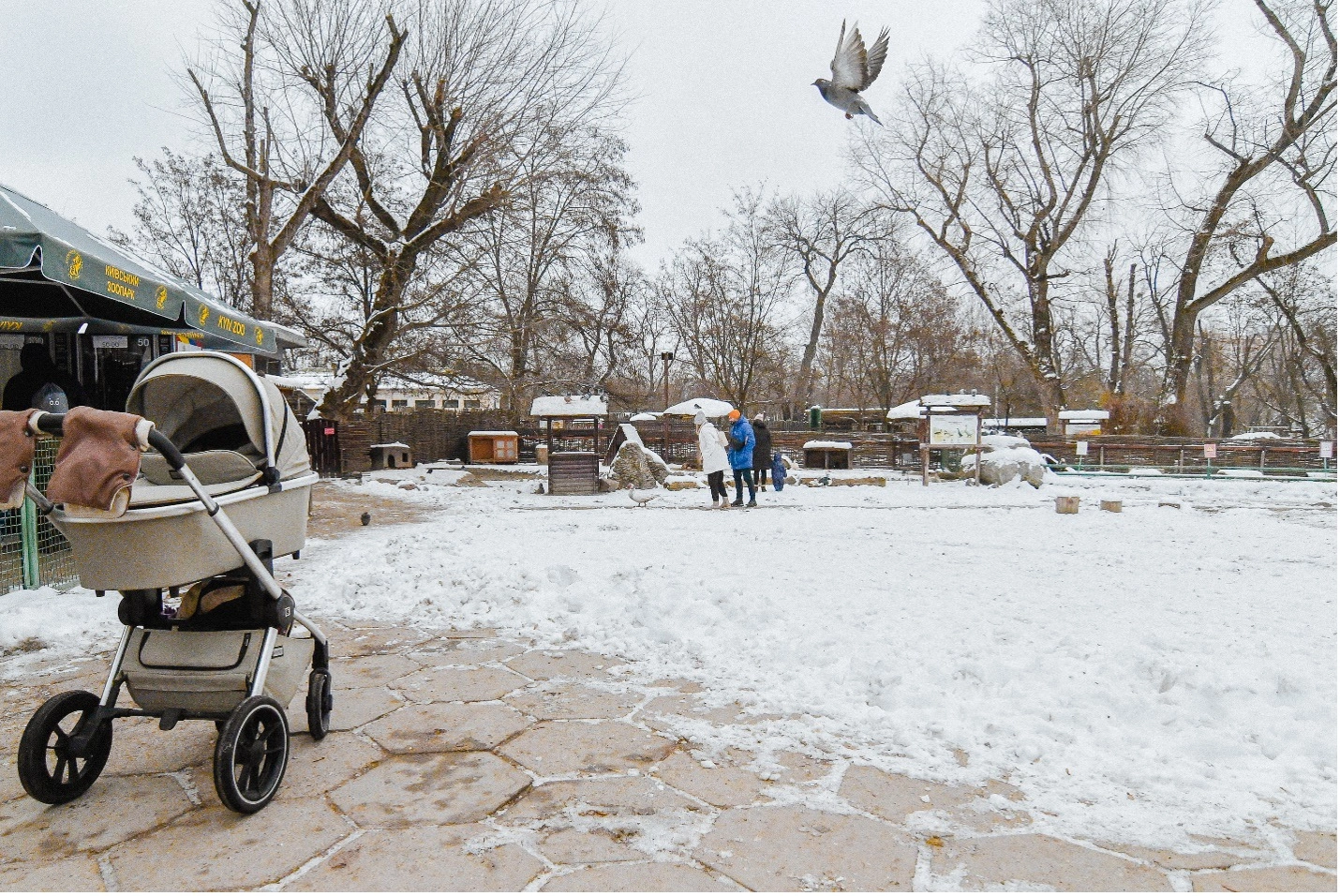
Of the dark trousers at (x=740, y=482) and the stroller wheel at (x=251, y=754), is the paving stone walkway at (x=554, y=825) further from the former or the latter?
the dark trousers at (x=740, y=482)

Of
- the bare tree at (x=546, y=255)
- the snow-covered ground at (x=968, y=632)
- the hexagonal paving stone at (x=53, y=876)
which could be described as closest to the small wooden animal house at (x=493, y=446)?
the bare tree at (x=546, y=255)

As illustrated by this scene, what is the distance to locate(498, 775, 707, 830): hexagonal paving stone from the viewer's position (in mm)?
2596

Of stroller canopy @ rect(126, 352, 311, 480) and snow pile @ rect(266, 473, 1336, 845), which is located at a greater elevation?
stroller canopy @ rect(126, 352, 311, 480)

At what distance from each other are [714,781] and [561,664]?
65.4 inches

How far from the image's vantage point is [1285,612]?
485 centimetres

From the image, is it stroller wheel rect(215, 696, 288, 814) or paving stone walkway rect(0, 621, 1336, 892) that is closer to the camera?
paving stone walkway rect(0, 621, 1336, 892)

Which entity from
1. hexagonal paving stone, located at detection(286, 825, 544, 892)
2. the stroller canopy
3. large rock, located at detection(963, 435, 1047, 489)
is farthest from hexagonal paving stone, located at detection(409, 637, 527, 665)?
large rock, located at detection(963, 435, 1047, 489)

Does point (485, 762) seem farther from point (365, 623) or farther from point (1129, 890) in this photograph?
point (365, 623)

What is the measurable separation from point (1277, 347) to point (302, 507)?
2675 inches

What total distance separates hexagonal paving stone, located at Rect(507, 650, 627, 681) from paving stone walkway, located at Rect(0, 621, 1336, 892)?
23.8 inches

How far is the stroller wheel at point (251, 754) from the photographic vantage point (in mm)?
2443

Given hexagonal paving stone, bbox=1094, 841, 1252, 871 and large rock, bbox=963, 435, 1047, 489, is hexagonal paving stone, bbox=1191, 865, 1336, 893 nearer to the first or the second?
hexagonal paving stone, bbox=1094, 841, 1252, 871

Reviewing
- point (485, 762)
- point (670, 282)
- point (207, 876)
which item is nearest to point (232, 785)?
point (207, 876)

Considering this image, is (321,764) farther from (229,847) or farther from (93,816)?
(93,816)
